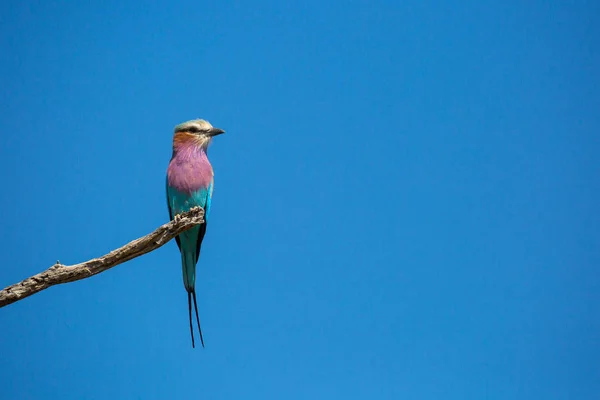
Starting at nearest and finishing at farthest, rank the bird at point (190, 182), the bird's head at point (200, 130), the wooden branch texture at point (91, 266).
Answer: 1. the wooden branch texture at point (91, 266)
2. the bird at point (190, 182)
3. the bird's head at point (200, 130)

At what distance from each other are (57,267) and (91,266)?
0.25 m

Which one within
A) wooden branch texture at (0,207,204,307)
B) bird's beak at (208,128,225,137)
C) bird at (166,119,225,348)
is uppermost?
bird's beak at (208,128,225,137)

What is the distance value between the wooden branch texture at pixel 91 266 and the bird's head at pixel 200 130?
189 centimetres

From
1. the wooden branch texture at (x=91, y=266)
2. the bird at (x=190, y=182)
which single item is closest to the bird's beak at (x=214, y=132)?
the bird at (x=190, y=182)

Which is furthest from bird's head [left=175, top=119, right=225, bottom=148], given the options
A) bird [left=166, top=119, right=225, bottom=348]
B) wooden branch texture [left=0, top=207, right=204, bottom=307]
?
wooden branch texture [left=0, top=207, right=204, bottom=307]

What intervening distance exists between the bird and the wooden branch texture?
1.52m

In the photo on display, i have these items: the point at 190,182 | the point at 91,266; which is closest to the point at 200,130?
the point at 190,182

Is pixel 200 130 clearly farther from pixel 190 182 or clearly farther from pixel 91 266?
pixel 91 266

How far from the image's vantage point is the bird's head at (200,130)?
713 cm

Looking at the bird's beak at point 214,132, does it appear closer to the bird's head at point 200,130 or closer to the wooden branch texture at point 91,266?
the bird's head at point 200,130

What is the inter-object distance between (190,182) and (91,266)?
2.02 m

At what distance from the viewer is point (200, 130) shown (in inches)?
281

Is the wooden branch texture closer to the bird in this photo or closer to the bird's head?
the bird

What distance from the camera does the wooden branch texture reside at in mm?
4844
